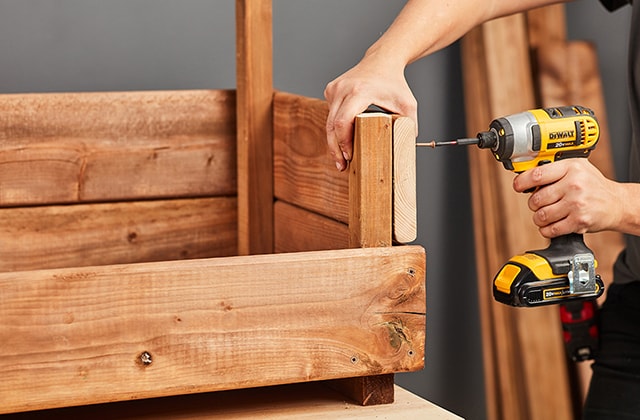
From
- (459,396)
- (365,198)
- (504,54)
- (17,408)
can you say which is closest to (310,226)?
(365,198)

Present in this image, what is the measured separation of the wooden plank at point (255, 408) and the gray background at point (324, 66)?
87 centimetres

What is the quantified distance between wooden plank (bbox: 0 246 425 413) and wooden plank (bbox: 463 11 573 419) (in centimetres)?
→ 100

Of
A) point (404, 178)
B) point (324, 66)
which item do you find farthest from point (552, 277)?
point (324, 66)

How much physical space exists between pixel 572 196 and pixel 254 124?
611 millimetres

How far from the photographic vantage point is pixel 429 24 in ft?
4.58

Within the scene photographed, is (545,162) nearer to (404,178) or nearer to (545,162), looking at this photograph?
(545,162)

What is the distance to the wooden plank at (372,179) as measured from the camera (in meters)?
1.14

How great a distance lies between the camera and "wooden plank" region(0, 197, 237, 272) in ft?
5.21

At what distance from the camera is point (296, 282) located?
3.54 ft

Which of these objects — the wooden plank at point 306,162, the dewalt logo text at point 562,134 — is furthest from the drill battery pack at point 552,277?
the wooden plank at point 306,162

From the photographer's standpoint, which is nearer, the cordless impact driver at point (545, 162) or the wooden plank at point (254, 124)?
the cordless impact driver at point (545, 162)

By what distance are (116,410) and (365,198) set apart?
1.38ft

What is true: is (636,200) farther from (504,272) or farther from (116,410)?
(116,410)

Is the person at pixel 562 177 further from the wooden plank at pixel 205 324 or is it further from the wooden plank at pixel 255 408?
the wooden plank at pixel 255 408
